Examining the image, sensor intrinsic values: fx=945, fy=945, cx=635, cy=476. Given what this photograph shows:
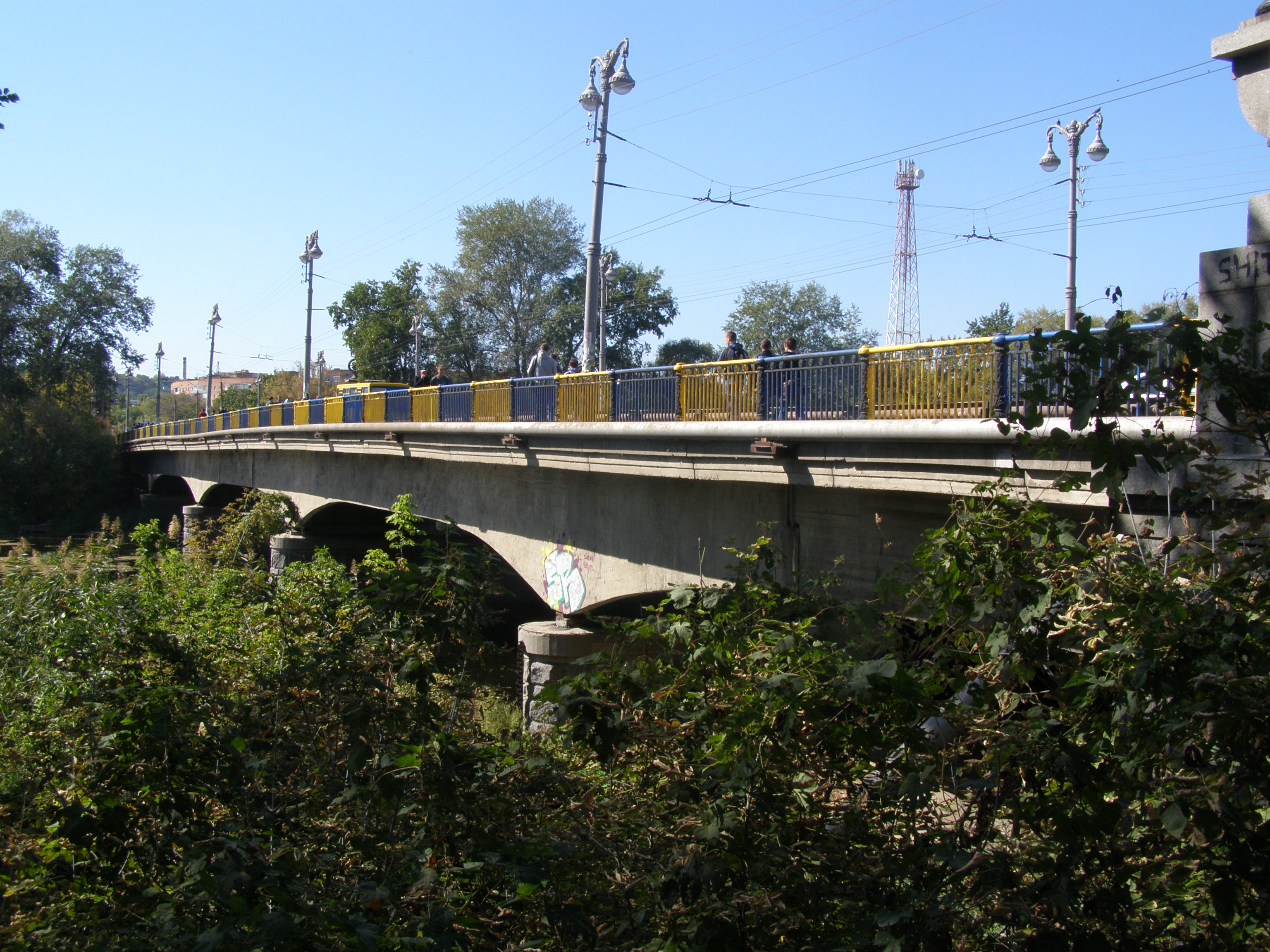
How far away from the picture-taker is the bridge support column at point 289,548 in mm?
23766

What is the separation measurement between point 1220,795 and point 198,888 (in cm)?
311

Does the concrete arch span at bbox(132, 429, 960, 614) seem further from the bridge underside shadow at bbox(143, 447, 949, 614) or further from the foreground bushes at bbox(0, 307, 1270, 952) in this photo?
the foreground bushes at bbox(0, 307, 1270, 952)

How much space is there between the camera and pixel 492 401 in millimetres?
14375

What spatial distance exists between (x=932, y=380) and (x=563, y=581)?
6960 millimetres

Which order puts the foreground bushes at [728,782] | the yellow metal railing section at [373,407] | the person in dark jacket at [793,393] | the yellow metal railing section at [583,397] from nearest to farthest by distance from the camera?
the foreground bushes at [728,782] → the person in dark jacket at [793,393] → the yellow metal railing section at [583,397] → the yellow metal railing section at [373,407]

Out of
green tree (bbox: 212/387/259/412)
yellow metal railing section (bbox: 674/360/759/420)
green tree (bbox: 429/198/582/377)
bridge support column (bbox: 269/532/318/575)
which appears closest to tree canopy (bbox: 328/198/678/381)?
green tree (bbox: 429/198/582/377)

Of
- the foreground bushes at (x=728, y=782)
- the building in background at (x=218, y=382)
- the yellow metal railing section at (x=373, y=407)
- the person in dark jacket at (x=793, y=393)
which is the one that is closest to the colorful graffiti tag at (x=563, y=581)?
the person in dark jacket at (x=793, y=393)

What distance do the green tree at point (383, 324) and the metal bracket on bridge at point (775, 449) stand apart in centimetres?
5756

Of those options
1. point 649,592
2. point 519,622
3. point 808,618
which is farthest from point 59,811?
point 519,622

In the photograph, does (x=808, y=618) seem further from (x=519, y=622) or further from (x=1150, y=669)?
(x=519, y=622)

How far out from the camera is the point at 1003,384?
6.87 meters

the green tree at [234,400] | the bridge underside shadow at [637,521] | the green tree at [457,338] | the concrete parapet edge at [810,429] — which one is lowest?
the bridge underside shadow at [637,521]

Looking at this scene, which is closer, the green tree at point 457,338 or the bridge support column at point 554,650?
the bridge support column at point 554,650

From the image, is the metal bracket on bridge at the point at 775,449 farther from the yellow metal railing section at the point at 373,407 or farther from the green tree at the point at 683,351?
the green tree at the point at 683,351
